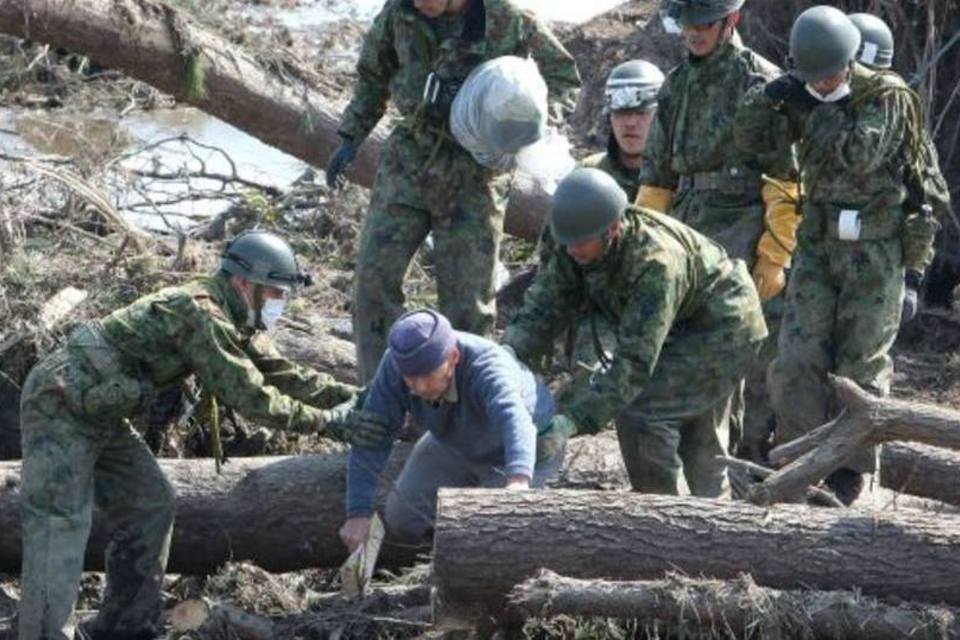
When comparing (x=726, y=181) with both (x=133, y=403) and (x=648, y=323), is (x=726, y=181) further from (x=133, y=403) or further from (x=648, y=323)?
(x=133, y=403)

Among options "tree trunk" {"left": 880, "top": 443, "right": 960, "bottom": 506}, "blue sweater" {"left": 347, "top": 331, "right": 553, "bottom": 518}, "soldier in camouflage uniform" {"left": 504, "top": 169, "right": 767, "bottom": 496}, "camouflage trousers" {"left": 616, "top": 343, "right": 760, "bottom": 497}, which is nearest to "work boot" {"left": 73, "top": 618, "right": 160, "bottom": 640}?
"blue sweater" {"left": 347, "top": 331, "right": 553, "bottom": 518}

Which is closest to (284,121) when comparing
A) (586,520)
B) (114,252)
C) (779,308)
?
(114,252)

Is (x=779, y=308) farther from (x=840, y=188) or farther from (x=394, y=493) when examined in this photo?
(x=394, y=493)

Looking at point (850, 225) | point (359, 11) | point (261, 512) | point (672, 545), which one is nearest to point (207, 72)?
point (261, 512)

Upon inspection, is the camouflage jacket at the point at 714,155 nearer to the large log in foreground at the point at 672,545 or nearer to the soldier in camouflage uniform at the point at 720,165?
the soldier in camouflage uniform at the point at 720,165

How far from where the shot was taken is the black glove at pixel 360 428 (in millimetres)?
8242

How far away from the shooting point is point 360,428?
8.23 m

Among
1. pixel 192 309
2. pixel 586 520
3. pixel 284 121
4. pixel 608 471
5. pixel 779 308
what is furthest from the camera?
pixel 284 121

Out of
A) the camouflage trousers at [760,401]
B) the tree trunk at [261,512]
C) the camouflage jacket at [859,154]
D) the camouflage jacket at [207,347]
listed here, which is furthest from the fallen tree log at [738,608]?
the camouflage trousers at [760,401]

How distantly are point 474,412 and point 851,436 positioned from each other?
1.35 meters

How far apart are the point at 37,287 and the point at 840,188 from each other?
154 inches

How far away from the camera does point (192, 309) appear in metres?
8.38

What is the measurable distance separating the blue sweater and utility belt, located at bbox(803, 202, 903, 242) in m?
1.73

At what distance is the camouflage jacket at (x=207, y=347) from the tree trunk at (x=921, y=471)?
2555mm
